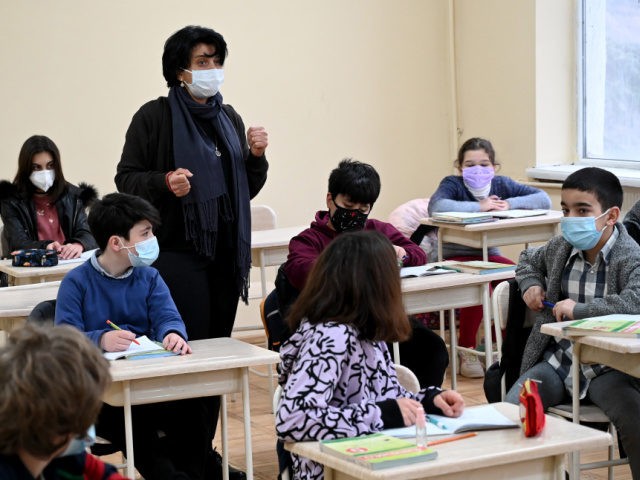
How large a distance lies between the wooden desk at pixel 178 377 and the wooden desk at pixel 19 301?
800mm

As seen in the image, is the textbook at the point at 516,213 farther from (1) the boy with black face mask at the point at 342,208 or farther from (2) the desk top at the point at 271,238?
(1) the boy with black face mask at the point at 342,208

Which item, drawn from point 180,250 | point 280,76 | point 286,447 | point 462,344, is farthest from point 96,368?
point 280,76

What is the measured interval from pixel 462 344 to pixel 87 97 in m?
2.53

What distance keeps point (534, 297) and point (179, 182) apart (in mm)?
A: 1196

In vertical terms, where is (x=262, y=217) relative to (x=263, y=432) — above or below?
above

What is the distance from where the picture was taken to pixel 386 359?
263 cm

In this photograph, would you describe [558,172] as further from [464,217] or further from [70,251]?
[70,251]

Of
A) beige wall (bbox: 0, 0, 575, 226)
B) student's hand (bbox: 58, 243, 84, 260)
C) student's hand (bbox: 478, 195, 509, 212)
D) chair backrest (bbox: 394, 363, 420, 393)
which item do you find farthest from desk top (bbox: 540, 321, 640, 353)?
beige wall (bbox: 0, 0, 575, 226)

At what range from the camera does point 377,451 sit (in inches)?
84.7

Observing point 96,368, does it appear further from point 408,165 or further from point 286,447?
point 408,165

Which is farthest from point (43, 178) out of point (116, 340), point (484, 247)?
point (116, 340)

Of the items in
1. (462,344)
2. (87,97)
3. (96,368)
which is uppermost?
(87,97)

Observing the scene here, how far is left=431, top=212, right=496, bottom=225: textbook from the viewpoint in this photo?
5.40 meters

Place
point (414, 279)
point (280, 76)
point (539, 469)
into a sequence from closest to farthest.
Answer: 1. point (539, 469)
2. point (414, 279)
3. point (280, 76)
